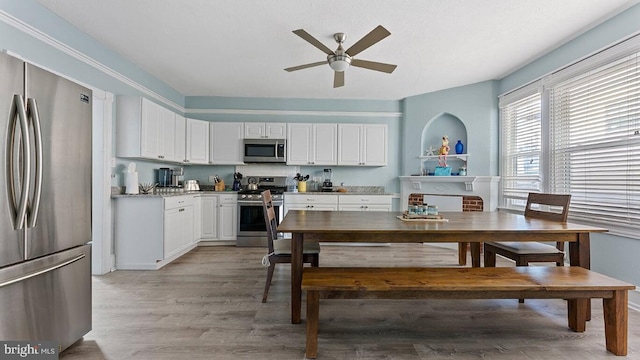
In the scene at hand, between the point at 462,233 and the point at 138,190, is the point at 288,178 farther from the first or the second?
Result: the point at 462,233

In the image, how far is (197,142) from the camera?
16.1 ft

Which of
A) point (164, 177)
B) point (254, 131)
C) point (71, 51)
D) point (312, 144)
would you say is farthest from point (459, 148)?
point (71, 51)

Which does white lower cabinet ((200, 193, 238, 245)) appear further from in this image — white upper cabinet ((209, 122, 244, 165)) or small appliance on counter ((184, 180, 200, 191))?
white upper cabinet ((209, 122, 244, 165))

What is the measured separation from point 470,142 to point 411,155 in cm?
94

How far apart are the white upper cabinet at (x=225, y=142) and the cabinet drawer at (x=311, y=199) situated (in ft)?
3.76

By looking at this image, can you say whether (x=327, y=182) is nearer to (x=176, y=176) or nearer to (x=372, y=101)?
(x=372, y=101)

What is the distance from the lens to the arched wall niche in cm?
495

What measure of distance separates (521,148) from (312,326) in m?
3.97

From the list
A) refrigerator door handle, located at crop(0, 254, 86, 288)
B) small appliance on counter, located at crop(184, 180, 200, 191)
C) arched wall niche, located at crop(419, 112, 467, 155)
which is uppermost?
arched wall niche, located at crop(419, 112, 467, 155)

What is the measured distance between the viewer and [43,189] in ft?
5.37

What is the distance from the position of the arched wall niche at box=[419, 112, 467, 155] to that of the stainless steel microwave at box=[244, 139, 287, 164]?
2446mm

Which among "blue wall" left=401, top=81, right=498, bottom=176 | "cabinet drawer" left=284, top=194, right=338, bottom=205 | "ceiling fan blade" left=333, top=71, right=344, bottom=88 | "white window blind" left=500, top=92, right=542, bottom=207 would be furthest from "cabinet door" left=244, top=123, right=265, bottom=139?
"white window blind" left=500, top=92, right=542, bottom=207

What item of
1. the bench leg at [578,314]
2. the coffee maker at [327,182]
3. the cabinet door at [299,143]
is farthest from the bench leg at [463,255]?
the cabinet door at [299,143]

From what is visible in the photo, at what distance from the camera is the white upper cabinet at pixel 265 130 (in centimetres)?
509
